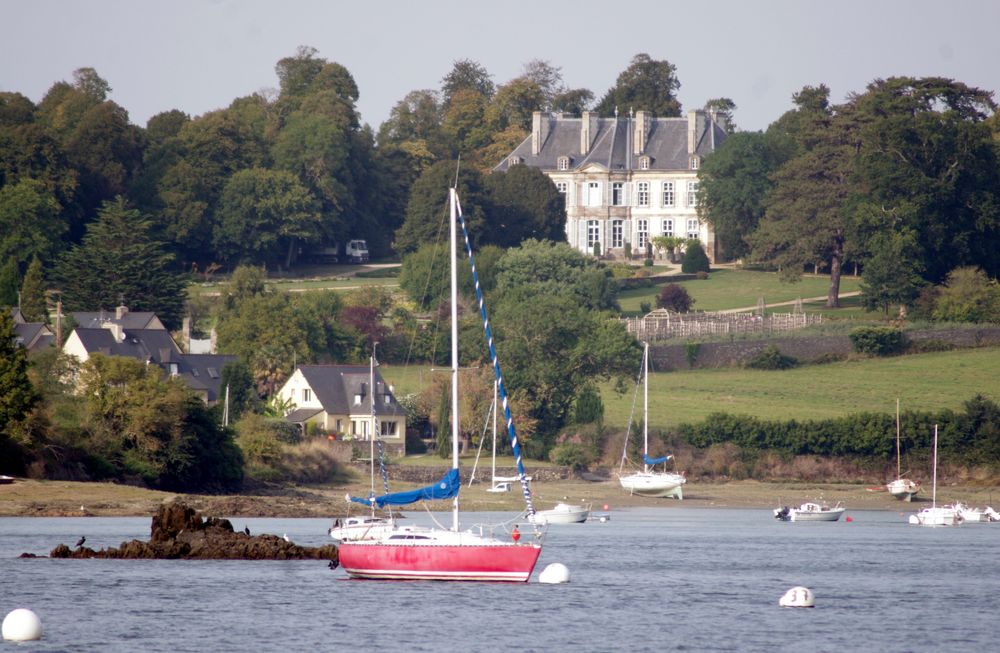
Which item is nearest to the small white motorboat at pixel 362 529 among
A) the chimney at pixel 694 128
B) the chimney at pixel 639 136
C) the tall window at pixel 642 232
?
the tall window at pixel 642 232

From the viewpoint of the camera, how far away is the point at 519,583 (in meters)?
46.7

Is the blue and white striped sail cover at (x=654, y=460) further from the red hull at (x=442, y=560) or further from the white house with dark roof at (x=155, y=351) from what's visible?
the red hull at (x=442, y=560)

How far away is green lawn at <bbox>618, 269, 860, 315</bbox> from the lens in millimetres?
126375

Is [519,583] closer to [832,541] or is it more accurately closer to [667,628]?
[667,628]

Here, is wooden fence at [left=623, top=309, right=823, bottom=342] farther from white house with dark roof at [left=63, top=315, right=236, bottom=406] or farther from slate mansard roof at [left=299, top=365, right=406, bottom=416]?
white house with dark roof at [left=63, top=315, right=236, bottom=406]

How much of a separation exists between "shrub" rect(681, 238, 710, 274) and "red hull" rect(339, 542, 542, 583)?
94.7 m

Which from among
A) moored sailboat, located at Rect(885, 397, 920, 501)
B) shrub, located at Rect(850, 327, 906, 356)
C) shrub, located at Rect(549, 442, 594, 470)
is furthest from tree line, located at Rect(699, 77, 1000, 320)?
shrub, located at Rect(549, 442, 594, 470)

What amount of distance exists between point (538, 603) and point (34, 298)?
68.3 m

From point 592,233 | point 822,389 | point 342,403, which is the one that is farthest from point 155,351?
point 592,233

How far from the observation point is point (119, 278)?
10969cm

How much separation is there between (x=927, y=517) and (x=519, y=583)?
3636cm

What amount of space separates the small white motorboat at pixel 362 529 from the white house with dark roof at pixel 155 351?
120ft

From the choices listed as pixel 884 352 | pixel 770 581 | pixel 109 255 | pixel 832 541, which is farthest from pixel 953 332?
pixel 770 581

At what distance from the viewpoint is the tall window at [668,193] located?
154250 mm
